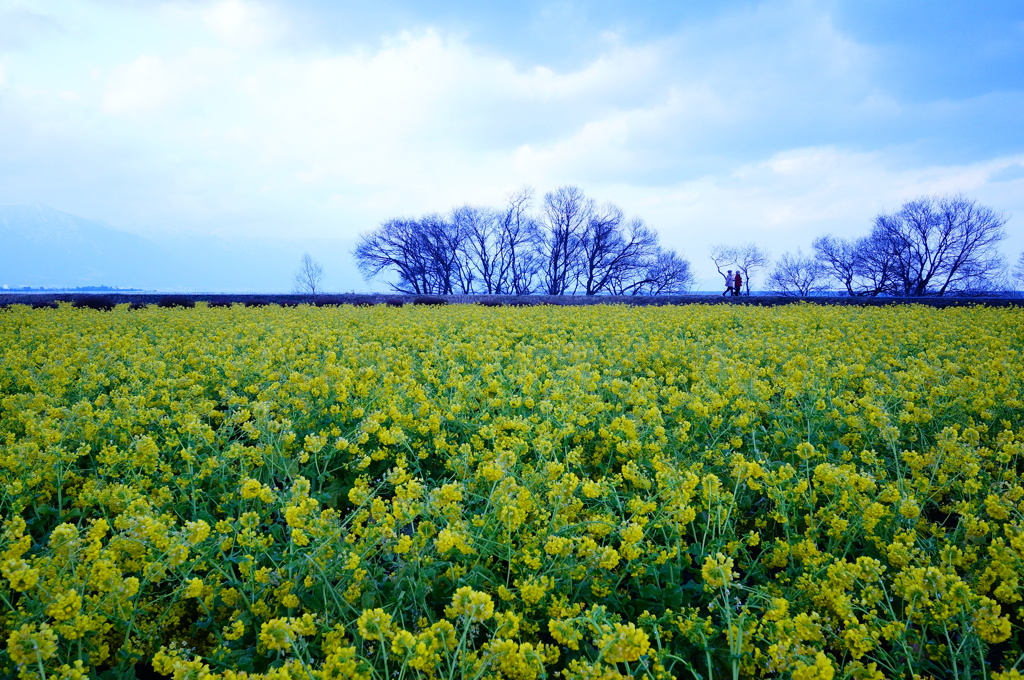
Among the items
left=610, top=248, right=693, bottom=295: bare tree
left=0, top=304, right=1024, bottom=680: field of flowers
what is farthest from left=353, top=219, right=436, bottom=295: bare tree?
left=0, top=304, right=1024, bottom=680: field of flowers

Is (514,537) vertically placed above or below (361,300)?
below

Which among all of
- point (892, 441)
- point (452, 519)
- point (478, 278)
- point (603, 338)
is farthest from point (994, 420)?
point (478, 278)

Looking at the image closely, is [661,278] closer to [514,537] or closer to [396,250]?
[396,250]

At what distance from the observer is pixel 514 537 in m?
2.57

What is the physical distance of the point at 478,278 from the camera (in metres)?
69.9

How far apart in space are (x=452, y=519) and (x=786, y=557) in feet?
5.51

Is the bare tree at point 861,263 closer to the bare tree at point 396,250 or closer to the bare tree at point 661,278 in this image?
the bare tree at point 661,278

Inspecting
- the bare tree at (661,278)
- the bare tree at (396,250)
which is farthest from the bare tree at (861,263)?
the bare tree at (396,250)

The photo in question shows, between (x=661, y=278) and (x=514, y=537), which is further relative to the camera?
(x=661, y=278)

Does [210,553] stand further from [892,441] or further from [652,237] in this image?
[652,237]

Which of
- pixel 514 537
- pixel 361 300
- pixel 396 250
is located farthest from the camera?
pixel 396 250

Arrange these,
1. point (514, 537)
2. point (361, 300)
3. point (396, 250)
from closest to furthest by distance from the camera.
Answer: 1. point (514, 537)
2. point (361, 300)
3. point (396, 250)

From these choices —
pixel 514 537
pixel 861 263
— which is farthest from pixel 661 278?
pixel 514 537

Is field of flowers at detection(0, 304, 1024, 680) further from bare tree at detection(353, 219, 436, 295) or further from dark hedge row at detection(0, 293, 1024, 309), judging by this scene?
bare tree at detection(353, 219, 436, 295)
